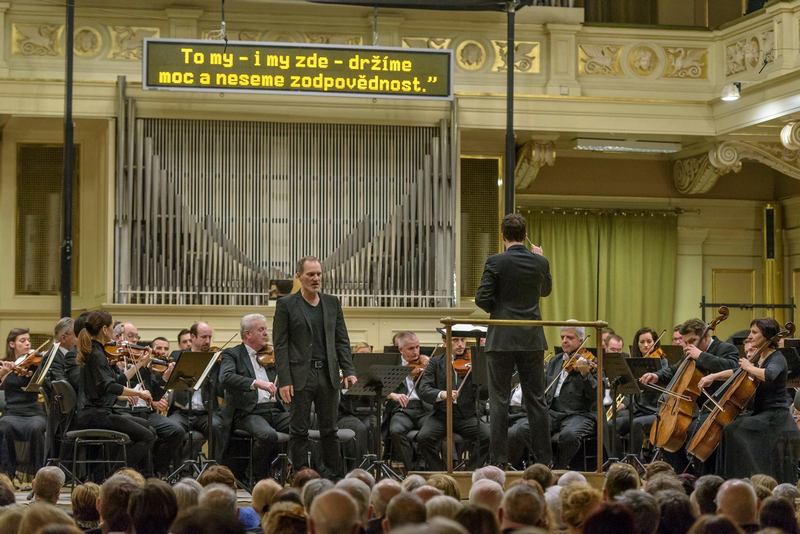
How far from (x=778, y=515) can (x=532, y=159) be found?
9375 mm

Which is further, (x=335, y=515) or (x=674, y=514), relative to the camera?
(x=674, y=514)

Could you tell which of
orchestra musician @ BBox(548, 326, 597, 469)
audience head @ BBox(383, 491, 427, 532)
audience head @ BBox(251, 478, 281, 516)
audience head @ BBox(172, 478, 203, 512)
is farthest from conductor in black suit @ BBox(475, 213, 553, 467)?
audience head @ BBox(383, 491, 427, 532)

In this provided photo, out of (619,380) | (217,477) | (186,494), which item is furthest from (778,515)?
(619,380)

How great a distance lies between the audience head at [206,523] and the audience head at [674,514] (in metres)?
1.80

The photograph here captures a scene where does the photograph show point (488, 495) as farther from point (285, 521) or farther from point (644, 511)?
point (285, 521)

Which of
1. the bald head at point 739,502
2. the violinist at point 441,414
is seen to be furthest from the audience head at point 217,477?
the violinist at point 441,414

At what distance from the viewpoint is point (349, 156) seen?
13.8 m

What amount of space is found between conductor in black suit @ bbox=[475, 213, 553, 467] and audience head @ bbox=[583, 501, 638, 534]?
3910 mm

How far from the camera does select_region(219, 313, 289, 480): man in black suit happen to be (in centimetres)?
991

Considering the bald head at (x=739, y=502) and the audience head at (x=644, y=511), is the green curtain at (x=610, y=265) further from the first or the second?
the audience head at (x=644, y=511)

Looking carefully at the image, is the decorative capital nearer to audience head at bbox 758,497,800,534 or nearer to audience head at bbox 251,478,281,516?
audience head at bbox 251,478,281,516

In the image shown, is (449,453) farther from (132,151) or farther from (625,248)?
(625,248)

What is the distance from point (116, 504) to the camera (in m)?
5.33

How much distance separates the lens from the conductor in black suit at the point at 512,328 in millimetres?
8211
